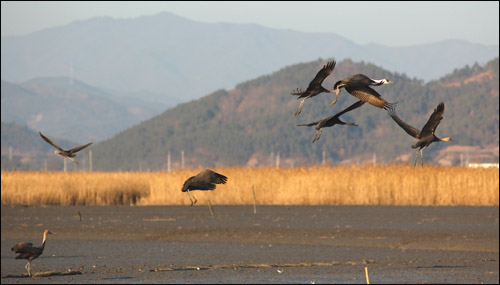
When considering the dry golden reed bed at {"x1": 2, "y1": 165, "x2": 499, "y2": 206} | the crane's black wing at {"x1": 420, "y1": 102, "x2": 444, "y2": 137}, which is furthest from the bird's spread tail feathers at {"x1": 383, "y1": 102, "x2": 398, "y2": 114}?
the dry golden reed bed at {"x1": 2, "y1": 165, "x2": 499, "y2": 206}

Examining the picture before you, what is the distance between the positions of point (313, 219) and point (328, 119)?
121ft

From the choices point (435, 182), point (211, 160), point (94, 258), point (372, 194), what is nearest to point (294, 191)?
A: point (372, 194)

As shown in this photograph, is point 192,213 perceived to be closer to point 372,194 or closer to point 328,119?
point 372,194

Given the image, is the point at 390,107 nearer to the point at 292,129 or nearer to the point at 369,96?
the point at 369,96

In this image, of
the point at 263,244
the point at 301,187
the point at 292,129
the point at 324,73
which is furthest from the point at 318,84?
the point at 292,129

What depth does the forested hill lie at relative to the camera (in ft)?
465

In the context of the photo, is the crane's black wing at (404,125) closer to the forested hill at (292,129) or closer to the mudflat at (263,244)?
the mudflat at (263,244)

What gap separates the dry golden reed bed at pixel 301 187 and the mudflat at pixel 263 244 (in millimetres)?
630

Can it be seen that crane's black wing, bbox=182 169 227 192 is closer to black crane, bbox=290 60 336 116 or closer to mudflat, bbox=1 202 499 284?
black crane, bbox=290 60 336 116

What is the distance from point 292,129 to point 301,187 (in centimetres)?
12111

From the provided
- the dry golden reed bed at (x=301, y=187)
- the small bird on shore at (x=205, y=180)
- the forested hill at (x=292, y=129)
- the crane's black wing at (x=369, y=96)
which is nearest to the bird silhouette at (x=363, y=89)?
the crane's black wing at (x=369, y=96)

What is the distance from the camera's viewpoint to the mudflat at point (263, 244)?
77.2 ft

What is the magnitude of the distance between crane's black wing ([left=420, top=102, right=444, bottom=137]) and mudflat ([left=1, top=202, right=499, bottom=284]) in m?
19.8

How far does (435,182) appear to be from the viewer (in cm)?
4203
